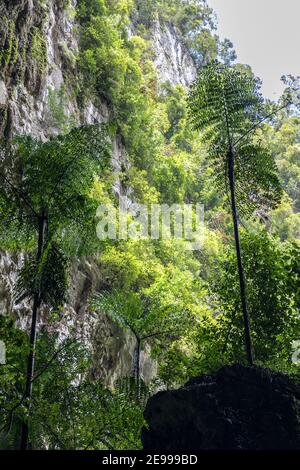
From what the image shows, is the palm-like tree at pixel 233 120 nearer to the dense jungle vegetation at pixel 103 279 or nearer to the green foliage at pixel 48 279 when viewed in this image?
the dense jungle vegetation at pixel 103 279

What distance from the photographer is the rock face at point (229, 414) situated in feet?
15.0

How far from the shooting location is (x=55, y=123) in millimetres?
12172

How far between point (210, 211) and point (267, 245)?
659 inches

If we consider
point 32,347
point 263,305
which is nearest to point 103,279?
point 263,305

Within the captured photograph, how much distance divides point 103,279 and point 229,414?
8.19 metres

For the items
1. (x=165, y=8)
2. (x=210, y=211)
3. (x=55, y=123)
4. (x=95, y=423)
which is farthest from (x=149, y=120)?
(x=165, y=8)

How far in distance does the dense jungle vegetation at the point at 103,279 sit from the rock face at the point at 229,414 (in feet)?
1.10

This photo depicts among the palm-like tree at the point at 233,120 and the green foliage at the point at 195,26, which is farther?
the green foliage at the point at 195,26

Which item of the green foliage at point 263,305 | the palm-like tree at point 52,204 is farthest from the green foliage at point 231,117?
the palm-like tree at point 52,204

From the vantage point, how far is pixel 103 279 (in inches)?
500

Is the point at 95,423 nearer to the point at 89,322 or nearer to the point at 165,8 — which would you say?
the point at 89,322

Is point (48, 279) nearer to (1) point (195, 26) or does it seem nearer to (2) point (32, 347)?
(2) point (32, 347)

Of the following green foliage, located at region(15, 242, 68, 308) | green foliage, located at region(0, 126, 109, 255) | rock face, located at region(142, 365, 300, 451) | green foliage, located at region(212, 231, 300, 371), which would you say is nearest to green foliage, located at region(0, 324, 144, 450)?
rock face, located at region(142, 365, 300, 451)

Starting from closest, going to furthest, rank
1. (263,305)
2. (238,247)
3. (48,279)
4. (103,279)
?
(48,279) → (238,247) → (263,305) → (103,279)
